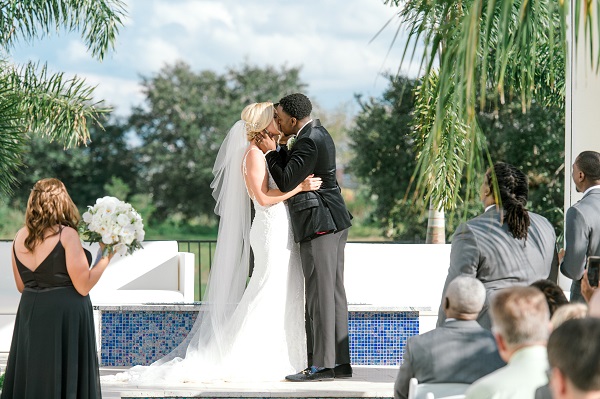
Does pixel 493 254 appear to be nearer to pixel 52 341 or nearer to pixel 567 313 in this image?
pixel 567 313

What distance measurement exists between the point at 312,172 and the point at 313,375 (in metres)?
1.23

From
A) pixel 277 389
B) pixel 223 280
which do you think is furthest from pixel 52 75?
pixel 277 389

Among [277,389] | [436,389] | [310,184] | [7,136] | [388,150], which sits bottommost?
[277,389]

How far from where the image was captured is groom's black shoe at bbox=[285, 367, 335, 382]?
5445 millimetres

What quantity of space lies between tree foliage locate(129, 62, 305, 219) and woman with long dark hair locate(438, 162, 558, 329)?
86.6 ft

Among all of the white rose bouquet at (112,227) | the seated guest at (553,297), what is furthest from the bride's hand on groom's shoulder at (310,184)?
the seated guest at (553,297)

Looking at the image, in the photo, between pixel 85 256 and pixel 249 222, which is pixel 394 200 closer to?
pixel 249 222

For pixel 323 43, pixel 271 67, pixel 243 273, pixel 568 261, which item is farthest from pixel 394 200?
pixel 323 43

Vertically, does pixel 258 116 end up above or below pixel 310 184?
above

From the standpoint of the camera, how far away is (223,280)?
19.5 feet

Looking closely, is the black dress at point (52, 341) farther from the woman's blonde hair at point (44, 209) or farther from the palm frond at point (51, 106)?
the palm frond at point (51, 106)

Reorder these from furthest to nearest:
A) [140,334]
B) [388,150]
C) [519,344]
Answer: [388,150] → [140,334] → [519,344]

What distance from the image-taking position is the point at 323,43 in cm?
4578

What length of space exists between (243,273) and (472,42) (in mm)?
3834
